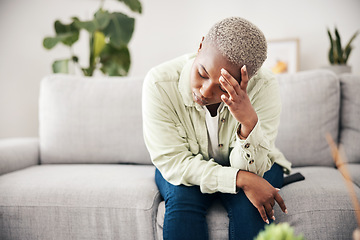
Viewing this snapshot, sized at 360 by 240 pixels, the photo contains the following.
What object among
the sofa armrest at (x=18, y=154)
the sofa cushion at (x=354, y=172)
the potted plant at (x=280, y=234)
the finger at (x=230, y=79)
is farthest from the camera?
the sofa armrest at (x=18, y=154)

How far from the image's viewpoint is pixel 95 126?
1.57m

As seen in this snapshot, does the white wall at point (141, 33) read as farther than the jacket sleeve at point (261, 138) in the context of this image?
Yes

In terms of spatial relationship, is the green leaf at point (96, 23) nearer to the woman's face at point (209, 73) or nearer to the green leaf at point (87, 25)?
the green leaf at point (87, 25)

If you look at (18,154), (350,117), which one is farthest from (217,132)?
(18,154)

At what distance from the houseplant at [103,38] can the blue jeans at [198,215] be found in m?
1.44

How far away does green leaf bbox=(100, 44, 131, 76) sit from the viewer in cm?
224

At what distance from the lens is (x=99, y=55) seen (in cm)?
228

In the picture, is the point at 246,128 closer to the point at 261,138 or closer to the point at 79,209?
the point at 261,138

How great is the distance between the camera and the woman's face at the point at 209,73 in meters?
0.82

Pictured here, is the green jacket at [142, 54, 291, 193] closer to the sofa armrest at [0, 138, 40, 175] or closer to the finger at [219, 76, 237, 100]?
the finger at [219, 76, 237, 100]

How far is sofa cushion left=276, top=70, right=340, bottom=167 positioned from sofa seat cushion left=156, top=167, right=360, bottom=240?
1.35 ft

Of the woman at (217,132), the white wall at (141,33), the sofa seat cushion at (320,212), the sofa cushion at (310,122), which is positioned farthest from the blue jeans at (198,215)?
the white wall at (141,33)

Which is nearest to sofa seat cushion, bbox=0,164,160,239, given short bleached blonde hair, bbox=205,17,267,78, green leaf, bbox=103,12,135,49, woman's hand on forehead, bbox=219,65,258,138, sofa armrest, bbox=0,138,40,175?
sofa armrest, bbox=0,138,40,175

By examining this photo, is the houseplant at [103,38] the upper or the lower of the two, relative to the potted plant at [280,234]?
upper
